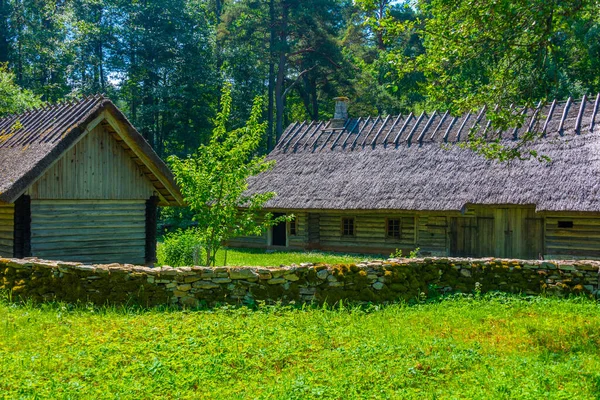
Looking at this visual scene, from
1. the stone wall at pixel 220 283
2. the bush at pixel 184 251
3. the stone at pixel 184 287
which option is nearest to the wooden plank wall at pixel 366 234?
the bush at pixel 184 251

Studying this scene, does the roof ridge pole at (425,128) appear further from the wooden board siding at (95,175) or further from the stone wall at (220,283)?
the stone wall at (220,283)

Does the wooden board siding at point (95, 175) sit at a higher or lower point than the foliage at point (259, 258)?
higher

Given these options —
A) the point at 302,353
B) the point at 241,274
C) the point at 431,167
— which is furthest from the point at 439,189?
the point at 302,353

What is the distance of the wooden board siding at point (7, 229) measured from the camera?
13300mm

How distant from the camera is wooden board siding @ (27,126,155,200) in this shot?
13.6 meters

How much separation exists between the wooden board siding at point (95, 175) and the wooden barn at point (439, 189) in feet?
30.8

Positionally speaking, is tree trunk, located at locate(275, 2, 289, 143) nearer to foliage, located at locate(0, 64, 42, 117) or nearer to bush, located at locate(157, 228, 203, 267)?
foliage, located at locate(0, 64, 42, 117)

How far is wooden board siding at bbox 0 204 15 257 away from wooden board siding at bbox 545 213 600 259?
1611cm

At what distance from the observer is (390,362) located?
709 cm

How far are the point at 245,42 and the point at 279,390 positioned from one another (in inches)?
1510

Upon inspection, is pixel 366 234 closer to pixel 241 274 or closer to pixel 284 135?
pixel 284 135

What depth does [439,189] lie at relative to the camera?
2081 centimetres

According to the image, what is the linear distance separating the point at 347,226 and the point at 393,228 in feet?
7.01

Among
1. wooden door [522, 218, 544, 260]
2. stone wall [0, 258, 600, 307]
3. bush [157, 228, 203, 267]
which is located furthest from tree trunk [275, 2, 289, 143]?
stone wall [0, 258, 600, 307]
